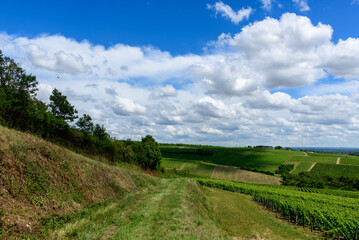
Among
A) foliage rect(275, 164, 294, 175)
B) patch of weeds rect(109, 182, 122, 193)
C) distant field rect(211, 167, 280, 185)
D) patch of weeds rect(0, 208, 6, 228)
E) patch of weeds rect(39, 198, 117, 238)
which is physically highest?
patch of weeds rect(0, 208, 6, 228)

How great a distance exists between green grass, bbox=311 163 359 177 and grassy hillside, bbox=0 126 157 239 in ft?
367

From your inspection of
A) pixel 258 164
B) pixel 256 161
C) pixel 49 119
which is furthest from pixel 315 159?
pixel 49 119

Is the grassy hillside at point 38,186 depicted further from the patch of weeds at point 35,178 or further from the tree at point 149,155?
the tree at point 149,155

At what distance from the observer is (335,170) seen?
103 metres

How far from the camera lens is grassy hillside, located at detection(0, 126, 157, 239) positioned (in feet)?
37.4

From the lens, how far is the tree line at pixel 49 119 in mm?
42344

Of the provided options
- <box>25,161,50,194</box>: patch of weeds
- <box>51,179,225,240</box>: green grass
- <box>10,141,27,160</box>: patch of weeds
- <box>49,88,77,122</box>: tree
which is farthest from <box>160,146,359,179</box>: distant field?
<box>10,141,27,160</box>: patch of weeds

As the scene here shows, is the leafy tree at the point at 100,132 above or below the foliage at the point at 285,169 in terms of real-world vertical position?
above

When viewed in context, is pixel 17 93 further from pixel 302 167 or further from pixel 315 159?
pixel 315 159

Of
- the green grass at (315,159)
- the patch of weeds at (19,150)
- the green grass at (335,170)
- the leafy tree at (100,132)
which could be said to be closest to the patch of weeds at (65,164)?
the patch of weeds at (19,150)

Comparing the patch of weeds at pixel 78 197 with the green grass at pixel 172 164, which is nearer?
the patch of weeds at pixel 78 197

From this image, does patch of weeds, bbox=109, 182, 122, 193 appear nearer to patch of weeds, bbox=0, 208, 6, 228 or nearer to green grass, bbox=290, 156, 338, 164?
patch of weeds, bbox=0, 208, 6, 228

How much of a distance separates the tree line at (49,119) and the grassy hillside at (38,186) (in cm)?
1620

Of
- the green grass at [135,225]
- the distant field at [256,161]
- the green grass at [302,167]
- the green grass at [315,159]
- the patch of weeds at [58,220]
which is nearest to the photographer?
the patch of weeds at [58,220]
